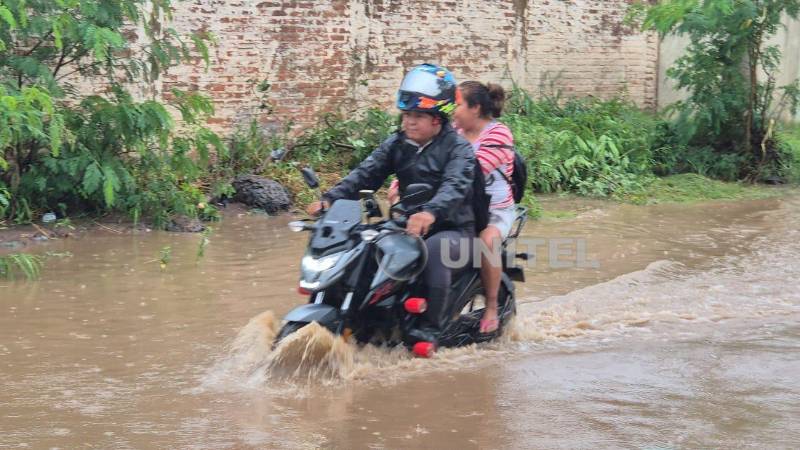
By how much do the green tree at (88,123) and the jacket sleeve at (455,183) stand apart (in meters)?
4.11

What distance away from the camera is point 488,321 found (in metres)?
6.46

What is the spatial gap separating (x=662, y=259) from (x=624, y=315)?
2.24 m

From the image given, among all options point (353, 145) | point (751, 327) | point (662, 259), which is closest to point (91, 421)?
point (751, 327)

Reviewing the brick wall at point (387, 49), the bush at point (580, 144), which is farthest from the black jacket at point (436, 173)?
the bush at point (580, 144)

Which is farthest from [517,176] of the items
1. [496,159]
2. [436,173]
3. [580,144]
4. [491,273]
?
[580,144]

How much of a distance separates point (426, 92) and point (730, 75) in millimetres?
9475

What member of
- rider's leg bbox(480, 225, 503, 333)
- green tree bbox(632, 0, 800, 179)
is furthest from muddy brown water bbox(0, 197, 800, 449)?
green tree bbox(632, 0, 800, 179)

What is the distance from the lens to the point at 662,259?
9.61 metres

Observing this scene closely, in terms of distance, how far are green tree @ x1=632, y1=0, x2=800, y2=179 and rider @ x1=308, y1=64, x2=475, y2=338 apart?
833 centimetres

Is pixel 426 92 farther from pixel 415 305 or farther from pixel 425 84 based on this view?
pixel 415 305

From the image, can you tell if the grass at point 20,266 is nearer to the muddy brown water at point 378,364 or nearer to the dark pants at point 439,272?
the muddy brown water at point 378,364

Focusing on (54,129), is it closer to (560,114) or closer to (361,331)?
(361,331)

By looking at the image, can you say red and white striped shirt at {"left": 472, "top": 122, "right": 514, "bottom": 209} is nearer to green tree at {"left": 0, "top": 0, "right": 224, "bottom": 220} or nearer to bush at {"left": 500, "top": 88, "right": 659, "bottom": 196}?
green tree at {"left": 0, "top": 0, "right": 224, "bottom": 220}

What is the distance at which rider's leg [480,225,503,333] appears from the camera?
6301 mm
